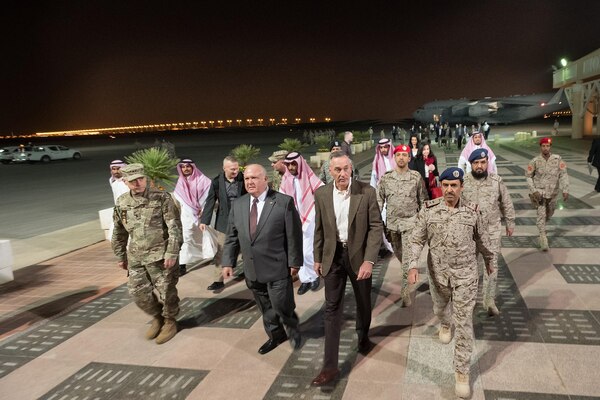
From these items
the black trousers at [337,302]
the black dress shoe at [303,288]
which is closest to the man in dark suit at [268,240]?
the black trousers at [337,302]

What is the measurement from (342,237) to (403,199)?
1.68m

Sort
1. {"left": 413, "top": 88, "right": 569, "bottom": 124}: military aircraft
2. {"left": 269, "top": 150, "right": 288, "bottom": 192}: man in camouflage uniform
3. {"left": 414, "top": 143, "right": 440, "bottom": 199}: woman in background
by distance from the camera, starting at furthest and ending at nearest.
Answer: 1. {"left": 413, "top": 88, "right": 569, "bottom": 124}: military aircraft
2. {"left": 414, "top": 143, "right": 440, "bottom": 199}: woman in background
3. {"left": 269, "top": 150, "right": 288, "bottom": 192}: man in camouflage uniform

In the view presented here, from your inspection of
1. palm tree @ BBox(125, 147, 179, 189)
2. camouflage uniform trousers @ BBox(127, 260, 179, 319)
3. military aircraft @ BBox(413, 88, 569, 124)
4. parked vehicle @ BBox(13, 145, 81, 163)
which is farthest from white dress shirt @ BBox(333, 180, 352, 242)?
military aircraft @ BBox(413, 88, 569, 124)

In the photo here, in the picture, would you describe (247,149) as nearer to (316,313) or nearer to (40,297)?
(40,297)

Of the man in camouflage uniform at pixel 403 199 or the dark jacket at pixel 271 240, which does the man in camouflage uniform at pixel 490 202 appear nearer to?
the man in camouflage uniform at pixel 403 199

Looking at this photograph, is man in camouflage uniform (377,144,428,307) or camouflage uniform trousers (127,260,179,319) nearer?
camouflage uniform trousers (127,260,179,319)

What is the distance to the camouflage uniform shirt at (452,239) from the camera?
366 cm

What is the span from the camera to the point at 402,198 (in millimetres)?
5531

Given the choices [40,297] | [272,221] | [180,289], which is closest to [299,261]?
[272,221]

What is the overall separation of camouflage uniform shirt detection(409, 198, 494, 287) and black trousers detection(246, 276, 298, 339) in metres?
1.29

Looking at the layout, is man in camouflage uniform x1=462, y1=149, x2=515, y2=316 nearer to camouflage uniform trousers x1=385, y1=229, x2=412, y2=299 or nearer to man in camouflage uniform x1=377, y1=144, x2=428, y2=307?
man in camouflage uniform x1=377, y1=144, x2=428, y2=307

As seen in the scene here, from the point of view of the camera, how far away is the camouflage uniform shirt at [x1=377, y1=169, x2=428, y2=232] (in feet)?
18.1

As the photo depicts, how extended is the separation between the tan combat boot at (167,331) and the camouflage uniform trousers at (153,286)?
0.33 ft

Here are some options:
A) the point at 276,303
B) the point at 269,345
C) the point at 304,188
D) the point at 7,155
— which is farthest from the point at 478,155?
the point at 7,155
